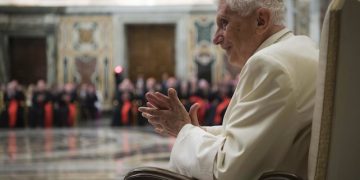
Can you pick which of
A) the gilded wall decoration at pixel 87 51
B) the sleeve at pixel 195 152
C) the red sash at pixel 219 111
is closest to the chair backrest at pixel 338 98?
the sleeve at pixel 195 152

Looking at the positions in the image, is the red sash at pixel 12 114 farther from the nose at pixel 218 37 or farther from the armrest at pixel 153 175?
the armrest at pixel 153 175

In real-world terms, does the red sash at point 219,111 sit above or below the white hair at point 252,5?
below

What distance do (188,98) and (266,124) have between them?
41.3 ft

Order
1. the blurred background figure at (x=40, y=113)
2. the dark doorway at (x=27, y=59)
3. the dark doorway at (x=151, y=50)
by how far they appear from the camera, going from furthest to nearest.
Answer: the dark doorway at (x=27, y=59), the dark doorway at (x=151, y=50), the blurred background figure at (x=40, y=113)

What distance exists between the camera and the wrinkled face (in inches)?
77.4

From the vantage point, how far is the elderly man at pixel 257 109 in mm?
1709

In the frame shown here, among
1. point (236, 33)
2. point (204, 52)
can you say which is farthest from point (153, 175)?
point (204, 52)

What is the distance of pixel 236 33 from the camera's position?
200cm

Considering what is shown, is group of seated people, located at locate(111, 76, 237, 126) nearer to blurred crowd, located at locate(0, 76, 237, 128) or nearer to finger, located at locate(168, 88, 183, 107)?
blurred crowd, located at locate(0, 76, 237, 128)

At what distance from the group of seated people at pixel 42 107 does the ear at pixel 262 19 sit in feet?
44.1

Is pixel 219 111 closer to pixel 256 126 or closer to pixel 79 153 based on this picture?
pixel 79 153

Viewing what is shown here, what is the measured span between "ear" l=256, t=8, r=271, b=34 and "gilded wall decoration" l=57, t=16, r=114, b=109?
15.9 metres

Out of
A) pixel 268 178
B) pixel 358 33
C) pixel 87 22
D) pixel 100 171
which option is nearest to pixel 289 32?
pixel 358 33

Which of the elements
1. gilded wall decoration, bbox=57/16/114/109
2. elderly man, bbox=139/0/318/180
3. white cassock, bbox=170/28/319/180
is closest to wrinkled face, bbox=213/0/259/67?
elderly man, bbox=139/0/318/180
